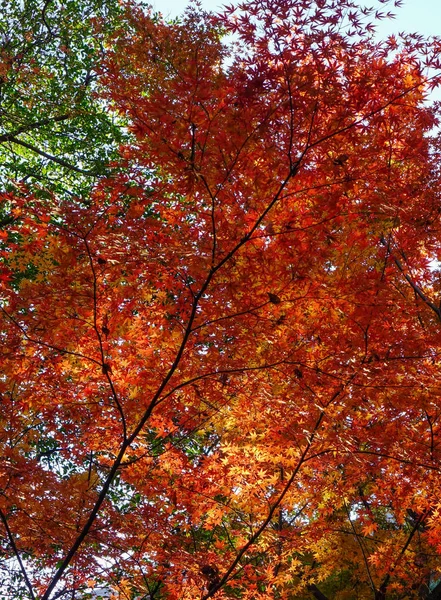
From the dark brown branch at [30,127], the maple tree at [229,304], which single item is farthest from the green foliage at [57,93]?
the maple tree at [229,304]

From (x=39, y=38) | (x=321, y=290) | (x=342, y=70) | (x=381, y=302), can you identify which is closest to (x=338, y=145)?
(x=342, y=70)

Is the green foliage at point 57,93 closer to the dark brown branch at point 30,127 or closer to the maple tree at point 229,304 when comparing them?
the dark brown branch at point 30,127

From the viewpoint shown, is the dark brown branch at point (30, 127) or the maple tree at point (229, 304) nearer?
the maple tree at point (229, 304)

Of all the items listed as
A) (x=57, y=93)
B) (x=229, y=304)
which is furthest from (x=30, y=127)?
(x=229, y=304)

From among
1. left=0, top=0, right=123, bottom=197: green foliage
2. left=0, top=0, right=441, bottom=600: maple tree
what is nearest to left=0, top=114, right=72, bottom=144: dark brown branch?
left=0, top=0, right=123, bottom=197: green foliage

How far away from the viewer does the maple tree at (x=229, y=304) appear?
3.34 metres

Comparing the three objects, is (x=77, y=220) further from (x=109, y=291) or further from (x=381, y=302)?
(x=381, y=302)

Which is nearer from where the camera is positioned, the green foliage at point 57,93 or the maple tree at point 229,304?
the maple tree at point 229,304

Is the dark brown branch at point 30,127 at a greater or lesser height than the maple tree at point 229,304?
greater

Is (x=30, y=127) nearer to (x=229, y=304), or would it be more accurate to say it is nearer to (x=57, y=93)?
(x=57, y=93)

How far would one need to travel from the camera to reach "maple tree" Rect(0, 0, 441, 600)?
131 inches

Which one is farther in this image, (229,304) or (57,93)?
(57,93)

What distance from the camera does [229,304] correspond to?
383 centimetres

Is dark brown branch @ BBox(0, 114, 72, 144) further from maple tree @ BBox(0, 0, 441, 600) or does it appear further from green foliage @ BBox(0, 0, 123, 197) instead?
maple tree @ BBox(0, 0, 441, 600)
